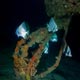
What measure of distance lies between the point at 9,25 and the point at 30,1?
19.0 feet

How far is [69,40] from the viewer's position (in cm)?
1089

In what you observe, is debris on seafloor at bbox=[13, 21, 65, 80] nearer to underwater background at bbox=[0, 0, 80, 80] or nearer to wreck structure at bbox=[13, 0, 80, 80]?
wreck structure at bbox=[13, 0, 80, 80]

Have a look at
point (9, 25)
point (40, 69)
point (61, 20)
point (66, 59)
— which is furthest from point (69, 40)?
point (9, 25)

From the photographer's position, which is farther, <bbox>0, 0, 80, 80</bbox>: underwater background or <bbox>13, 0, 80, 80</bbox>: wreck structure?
<bbox>0, 0, 80, 80</bbox>: underwater background

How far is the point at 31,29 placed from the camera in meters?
17.5

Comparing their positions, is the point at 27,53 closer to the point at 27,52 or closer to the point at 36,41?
the point at 27,52

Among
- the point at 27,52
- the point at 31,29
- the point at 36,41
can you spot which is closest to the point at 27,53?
the point at 27,52

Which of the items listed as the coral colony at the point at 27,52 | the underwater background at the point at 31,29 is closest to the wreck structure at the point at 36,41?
the coral colony at the point at 27,52

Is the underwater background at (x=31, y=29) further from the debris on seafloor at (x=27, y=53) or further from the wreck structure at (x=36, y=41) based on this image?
the debris on seafloor at (x=27, y=53)

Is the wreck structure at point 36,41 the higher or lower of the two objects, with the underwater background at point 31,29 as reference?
higher

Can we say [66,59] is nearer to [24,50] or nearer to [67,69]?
[67,69]

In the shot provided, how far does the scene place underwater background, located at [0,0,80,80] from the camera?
727 centimetres

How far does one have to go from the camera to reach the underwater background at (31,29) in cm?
727

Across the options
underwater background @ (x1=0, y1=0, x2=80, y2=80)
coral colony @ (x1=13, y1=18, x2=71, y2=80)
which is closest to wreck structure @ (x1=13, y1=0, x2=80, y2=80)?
coral colony @ (x1=13, y1=18, x2=71, y2=80)
